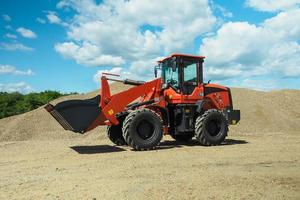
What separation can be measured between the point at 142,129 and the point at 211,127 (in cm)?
257

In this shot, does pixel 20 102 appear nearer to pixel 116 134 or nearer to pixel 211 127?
pixel 116 134

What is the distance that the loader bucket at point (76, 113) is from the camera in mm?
11391

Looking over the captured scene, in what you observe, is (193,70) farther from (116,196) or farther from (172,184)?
(116,196)

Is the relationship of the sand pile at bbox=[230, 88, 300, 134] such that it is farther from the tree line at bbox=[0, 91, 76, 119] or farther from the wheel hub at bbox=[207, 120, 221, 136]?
the tree line at bbox=[0, 91, 76, 119]

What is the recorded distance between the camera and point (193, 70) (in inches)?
529

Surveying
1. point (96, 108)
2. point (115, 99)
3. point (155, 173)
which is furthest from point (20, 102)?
point (155, 173)

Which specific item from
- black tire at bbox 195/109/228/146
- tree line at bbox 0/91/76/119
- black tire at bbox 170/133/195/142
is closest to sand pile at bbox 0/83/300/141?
black tire at bbox 170/133/195/142

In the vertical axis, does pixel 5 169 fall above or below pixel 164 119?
below

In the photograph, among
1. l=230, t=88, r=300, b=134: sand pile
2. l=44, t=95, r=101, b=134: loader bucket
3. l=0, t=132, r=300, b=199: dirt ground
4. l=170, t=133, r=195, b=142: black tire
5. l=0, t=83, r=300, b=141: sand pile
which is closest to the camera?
l=0, t=132, r=300, b=199: dirt ground

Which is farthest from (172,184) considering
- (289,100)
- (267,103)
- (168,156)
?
(289,100)

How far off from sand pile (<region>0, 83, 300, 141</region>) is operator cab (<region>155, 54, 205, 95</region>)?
5.11 meters

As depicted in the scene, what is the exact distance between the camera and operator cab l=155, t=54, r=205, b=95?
43.0ft

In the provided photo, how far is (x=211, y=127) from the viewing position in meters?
13.2

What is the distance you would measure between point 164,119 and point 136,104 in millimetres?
1043
